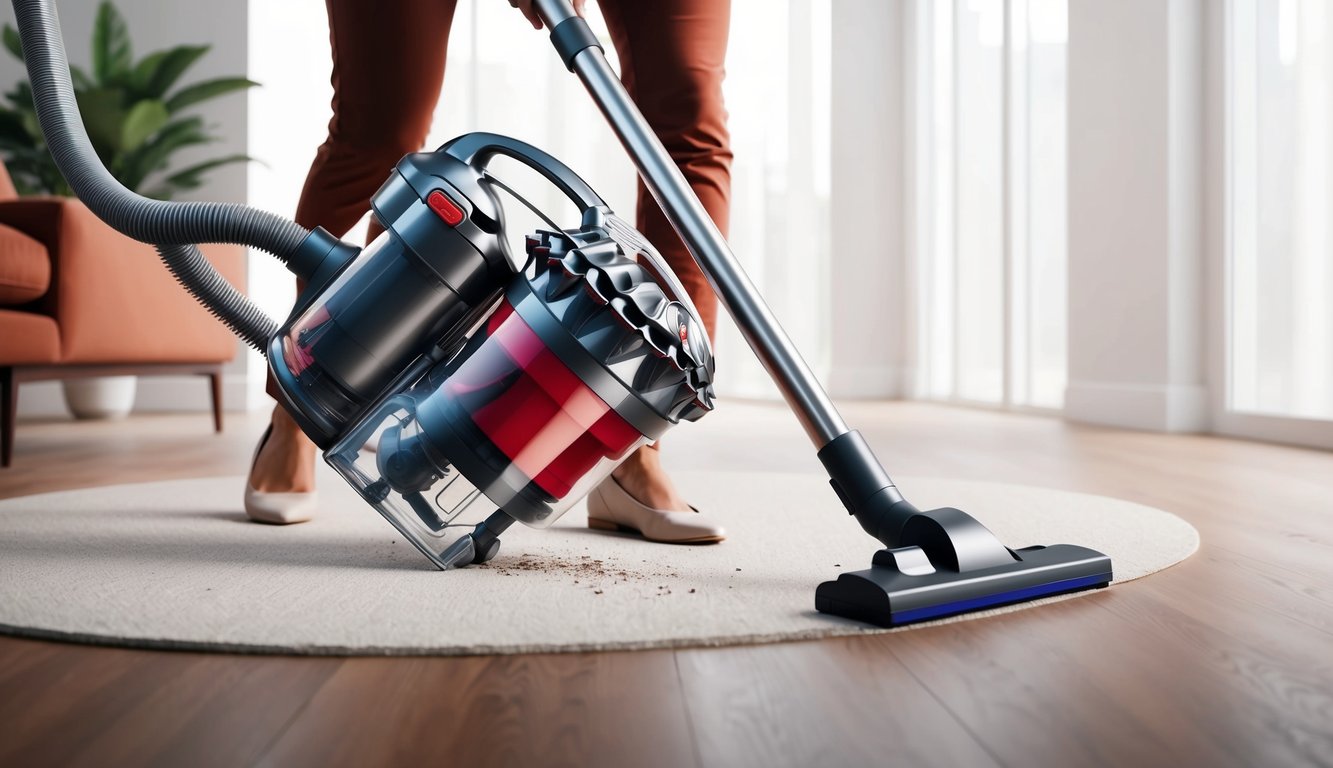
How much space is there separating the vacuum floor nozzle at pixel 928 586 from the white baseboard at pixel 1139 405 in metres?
2.06

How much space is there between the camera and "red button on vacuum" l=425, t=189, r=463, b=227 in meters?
0.78

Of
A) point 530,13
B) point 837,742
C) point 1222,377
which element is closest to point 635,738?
point 837,742

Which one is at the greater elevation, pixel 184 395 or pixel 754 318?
pixel 754 318

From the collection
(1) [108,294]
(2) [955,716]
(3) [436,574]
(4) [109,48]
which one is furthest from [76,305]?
(2) [955,716]

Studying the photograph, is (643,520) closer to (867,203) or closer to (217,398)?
(217,398)

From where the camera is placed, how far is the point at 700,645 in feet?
2.16

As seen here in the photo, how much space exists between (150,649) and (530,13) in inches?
25.2

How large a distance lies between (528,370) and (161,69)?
3192 millimetres

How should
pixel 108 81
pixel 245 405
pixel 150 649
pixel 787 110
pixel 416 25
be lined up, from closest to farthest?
pixel 150 649
pixel 416 25
pixel 108 81
pixel 245 405
pixel 787 110

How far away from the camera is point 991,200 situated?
357 cm

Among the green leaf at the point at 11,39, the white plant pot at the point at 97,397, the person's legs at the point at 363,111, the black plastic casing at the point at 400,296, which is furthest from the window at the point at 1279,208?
the green leaf at the point at 11,39

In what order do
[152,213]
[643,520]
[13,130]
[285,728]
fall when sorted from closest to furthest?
[285,728]
[152,213]
[643,520]
[13,130]

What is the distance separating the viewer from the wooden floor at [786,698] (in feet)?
1.60

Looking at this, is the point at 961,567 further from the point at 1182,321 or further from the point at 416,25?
the point at 1182,321
